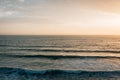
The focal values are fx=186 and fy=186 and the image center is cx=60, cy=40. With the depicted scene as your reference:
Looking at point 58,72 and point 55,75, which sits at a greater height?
point 58,72

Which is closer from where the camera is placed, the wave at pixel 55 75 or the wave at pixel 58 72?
the wave at pixel 55 75

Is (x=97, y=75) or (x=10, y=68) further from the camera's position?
(x=10, y=68)

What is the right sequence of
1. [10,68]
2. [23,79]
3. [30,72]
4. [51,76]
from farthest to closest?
[10,68] → [30,72] → [51,76] → [23,79]

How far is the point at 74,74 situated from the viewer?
17125 mm

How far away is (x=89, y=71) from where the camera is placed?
17.6 m

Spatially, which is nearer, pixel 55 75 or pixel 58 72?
pixel 55 75

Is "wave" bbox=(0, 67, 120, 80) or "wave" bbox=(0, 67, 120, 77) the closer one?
"wave" bbox=(0, 67, 120, 80)

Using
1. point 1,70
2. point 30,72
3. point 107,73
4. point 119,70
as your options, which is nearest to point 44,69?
point 30,72

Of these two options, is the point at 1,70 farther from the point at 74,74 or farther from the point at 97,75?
the point at 97,75

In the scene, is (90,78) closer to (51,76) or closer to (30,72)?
(51,76)

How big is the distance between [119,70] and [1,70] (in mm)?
11557

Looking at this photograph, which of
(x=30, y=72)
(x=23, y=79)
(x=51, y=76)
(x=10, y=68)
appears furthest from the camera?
(x=10, y=68)

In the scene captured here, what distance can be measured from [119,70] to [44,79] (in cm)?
738

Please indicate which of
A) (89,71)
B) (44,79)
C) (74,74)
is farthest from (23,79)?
(89,71)
